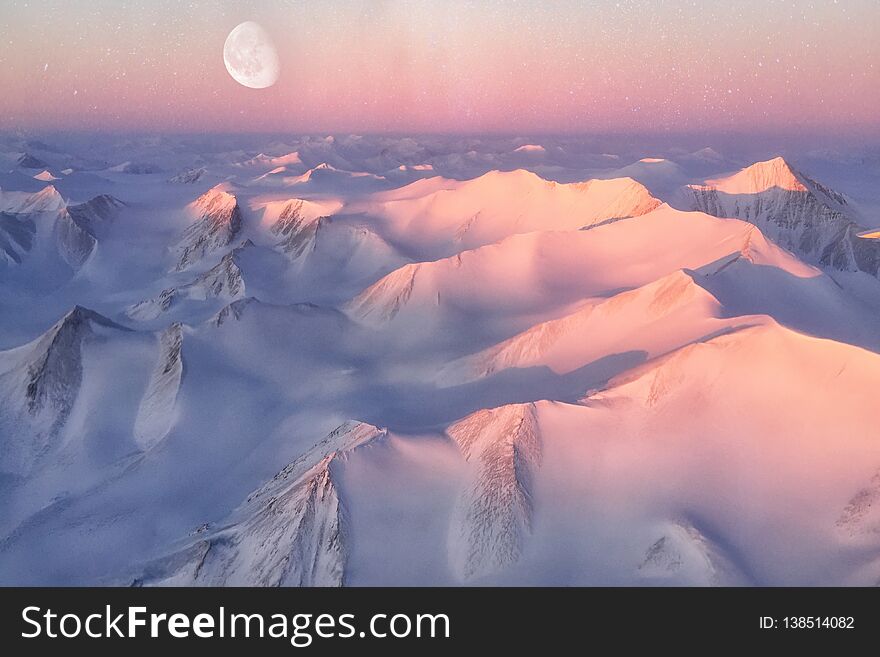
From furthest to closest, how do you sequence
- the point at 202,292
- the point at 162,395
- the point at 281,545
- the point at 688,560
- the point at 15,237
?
the point at 15,237
the point at 202,292
the point at 162,395
the point at 281,545
the point at 688,560

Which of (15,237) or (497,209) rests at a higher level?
(15,237)

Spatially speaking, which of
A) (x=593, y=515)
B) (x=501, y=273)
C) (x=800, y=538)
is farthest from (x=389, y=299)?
(x=800, y=538)

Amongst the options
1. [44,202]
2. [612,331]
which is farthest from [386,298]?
[44,202]

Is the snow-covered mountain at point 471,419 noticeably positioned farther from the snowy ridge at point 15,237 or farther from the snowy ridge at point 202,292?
the snowy ridge at point 15,237

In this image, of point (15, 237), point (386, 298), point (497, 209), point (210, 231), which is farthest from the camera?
point (210, 231)

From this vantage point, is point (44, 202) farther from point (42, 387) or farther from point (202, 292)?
point (42, 387)

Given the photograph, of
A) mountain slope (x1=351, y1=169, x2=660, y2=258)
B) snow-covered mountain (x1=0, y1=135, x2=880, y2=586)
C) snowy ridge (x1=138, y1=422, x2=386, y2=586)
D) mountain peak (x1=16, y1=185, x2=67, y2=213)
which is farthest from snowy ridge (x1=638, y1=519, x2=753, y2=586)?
mountain peak (x1=16, y1=185, x2=67, y2=213)

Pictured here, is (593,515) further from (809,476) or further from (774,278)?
(774,278)

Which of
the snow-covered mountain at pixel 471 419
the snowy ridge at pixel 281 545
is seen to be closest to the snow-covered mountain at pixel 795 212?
the snow-covered mountain at pixel 471 419
